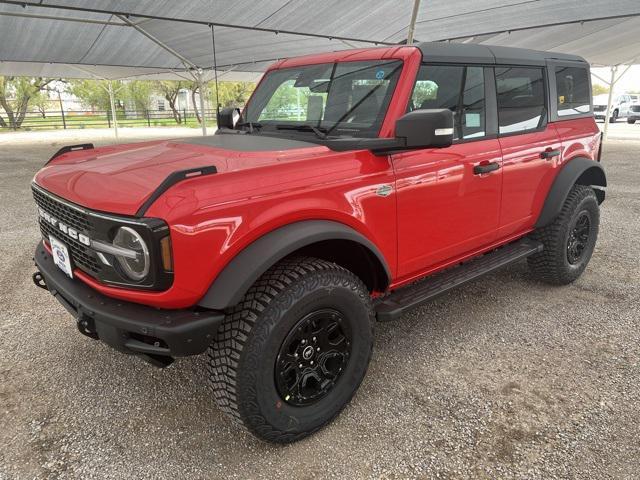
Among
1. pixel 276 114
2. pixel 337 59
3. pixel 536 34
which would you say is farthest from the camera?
pixel 536 34

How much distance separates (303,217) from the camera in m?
2.01

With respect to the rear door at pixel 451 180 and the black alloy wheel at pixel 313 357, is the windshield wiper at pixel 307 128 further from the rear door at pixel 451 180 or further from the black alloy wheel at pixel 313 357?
the black alloy wheel at pixel 313 357

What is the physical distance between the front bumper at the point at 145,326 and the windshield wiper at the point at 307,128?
3.93 feet

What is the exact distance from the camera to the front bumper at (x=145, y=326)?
1.72 meters

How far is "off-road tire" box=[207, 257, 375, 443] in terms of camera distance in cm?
189

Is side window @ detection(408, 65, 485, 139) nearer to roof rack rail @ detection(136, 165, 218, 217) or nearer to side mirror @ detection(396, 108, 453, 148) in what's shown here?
side mirror @ detection(396, 108, 453, 148)

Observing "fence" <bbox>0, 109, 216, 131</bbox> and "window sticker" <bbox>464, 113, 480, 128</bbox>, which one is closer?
"window sticker" <bbox>464, 113, 480, 128</bbox>

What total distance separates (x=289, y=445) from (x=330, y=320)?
618 millimetres

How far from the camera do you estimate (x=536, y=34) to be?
34.8 ft

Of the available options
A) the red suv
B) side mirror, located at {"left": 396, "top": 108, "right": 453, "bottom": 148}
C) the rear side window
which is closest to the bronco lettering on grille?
A: the red suv

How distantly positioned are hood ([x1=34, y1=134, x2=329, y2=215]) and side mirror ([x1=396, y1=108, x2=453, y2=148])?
413 millimetres

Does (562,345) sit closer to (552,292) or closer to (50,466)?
(552,292)

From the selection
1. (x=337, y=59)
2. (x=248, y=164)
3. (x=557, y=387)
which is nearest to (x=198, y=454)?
(x=248, y=164)

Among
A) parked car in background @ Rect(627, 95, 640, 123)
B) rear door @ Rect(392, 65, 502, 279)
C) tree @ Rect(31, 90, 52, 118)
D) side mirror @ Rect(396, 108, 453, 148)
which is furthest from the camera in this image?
tree @ Rect(31, 90, 52, 118)
